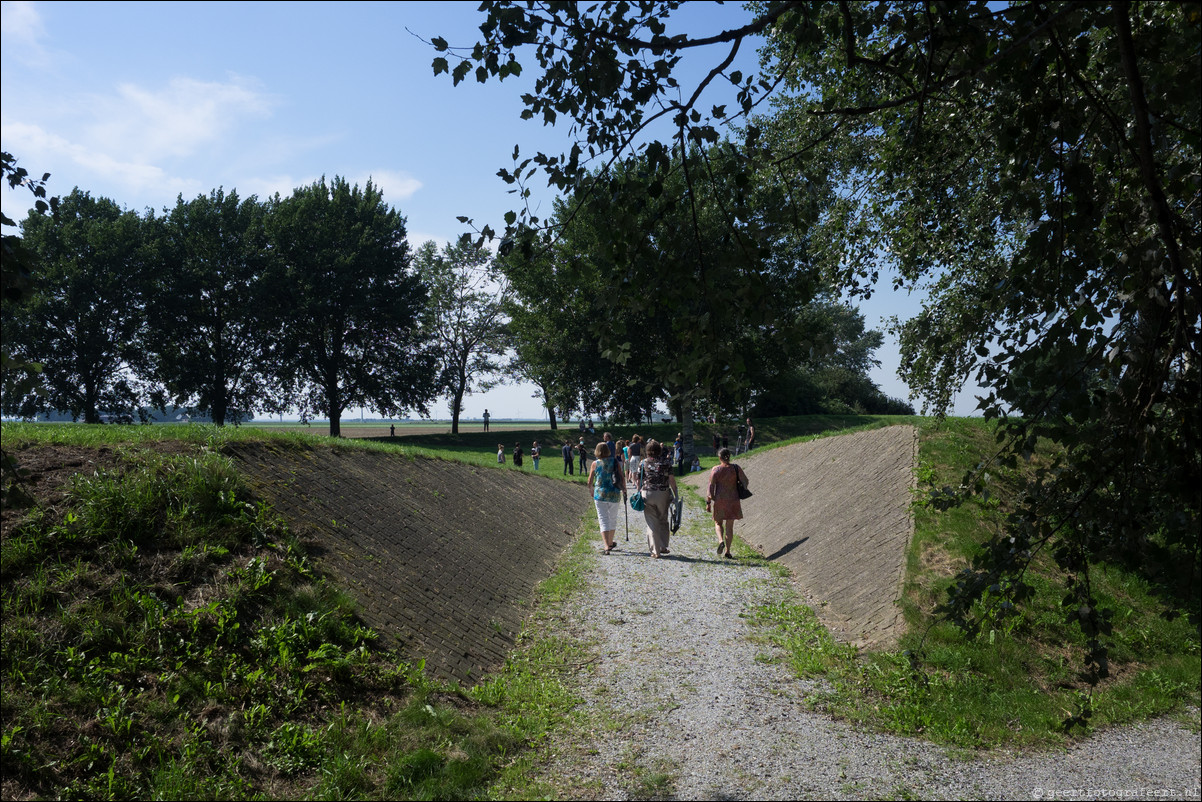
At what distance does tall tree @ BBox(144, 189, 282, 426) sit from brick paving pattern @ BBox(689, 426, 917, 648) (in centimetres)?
3684

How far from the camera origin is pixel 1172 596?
12.8 ft

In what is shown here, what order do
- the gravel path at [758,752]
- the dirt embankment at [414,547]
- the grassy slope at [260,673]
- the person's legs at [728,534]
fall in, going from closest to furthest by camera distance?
the grassy slope at [260,673] < the gravel path at [758,752] < the dirt embankment at [414,547] < the person's legs at [728,534]

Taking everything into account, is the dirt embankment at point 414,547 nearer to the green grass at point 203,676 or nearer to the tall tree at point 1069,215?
the green grass at point 203,676

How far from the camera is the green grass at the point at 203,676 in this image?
4578mm

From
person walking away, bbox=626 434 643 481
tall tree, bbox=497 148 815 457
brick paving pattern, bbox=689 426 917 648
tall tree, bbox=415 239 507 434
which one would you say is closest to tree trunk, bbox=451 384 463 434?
tall tree, bbox=415 239 507 434

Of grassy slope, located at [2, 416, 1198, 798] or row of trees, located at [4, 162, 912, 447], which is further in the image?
row of trees, located at [4, 162, 912, 447]

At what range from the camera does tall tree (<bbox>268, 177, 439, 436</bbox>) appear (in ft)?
153

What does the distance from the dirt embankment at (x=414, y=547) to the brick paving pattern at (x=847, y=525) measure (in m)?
4.11

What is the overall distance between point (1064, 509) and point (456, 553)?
798 cm

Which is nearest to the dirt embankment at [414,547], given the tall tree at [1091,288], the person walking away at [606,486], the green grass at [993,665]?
the person walking away at [606,486]

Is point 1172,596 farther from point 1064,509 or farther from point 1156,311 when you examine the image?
point 1156,311

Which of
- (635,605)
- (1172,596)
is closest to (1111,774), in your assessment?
(1172,596)

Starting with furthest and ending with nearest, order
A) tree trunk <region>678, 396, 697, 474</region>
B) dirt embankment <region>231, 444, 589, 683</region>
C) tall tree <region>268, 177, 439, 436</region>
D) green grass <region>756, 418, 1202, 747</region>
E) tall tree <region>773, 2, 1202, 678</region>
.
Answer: tall tree <region>268, 177, 439, 436</region>
tree trunk <region>678, 396, 697, 474</region>
dirt embankment <region>231, 444, 589, 683</region>
green grass <region>756, 418, 1202, 747</region>
tall tree <region>773, 2, 1202, 678</region>

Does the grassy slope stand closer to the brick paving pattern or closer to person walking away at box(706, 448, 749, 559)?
the brick paving pattern
